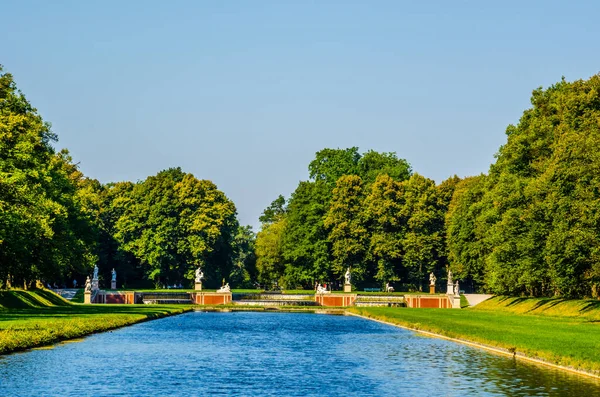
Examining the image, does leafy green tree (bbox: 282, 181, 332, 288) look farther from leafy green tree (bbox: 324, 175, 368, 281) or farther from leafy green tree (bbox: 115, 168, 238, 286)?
leafy green tree (bbox: 115, 168, 238, 286)

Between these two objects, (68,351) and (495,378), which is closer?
(495,378)

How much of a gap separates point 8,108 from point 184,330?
2370cm

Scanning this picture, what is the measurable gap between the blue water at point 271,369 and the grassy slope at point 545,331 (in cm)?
122

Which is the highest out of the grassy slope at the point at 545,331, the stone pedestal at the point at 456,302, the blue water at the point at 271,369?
the stone pedestal at the point at 456,302

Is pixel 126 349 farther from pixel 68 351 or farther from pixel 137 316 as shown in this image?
pixel 137 316

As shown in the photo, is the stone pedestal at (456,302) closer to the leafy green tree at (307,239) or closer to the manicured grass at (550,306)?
the manicured grass at (550,306)

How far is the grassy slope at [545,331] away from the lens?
3359 centimetres

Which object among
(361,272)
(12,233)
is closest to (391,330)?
(12,233)

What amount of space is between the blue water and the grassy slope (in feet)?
3.99

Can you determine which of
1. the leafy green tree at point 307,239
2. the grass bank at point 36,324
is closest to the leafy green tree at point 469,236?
the leafy green tree at point 307,239

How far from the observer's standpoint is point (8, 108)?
66.8 metres

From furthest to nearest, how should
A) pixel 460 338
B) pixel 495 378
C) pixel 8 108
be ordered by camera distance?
pixel 8 108
pixel 460 338
pixel 495 378

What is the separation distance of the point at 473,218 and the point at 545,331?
5240 centimetres

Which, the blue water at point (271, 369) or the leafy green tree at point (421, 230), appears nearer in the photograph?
the blue water at point (271, 369)
